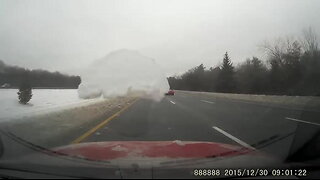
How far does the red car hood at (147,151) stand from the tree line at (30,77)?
11500 mm

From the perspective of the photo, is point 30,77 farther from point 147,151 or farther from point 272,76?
point 272,76

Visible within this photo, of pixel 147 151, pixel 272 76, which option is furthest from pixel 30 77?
pixel 272 76

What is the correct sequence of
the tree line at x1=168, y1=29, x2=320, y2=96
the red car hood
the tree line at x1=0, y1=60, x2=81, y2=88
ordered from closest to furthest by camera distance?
1. the red car hood
2. the tree line at x1=0, y1=60, x2=81, y2=88
3. the tree line at x1=168, y1=29, x2=320, y2=96

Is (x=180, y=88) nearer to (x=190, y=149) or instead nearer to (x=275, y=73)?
(x=275, y=73)

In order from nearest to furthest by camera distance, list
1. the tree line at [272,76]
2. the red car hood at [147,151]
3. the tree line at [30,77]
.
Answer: the red car hood at [147,151] < the tree line at [30,77] < the tree line at [272,76]

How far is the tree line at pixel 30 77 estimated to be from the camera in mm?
18328

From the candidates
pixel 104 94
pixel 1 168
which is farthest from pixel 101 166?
pixel 104 94

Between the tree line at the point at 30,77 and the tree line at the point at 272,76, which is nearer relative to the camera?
the tree line at the point at 30,77

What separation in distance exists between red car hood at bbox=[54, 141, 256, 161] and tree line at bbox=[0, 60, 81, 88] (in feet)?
37.7

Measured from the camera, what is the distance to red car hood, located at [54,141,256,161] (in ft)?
16.6

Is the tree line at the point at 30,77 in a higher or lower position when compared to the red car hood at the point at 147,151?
higher

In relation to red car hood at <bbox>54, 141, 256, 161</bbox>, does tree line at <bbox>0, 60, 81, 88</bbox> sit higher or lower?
higher

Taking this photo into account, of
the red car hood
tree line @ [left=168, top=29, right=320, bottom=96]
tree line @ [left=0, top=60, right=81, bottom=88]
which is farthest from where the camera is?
tree line @ [left=168, top=29, right=320, bottom=96]

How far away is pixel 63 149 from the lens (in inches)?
227
